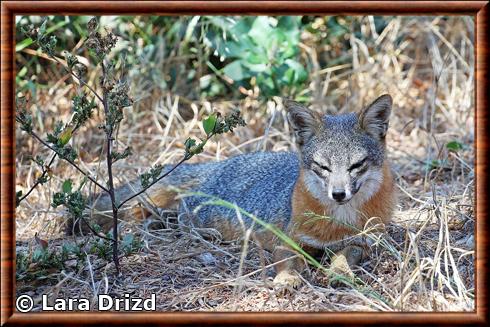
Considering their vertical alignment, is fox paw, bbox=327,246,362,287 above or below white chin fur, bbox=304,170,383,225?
below

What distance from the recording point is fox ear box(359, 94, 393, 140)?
4441 millimetres

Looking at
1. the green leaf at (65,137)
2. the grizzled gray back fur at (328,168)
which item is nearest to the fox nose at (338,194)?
the grizzled gray back fur at (328,168)

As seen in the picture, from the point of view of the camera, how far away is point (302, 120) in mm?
4598

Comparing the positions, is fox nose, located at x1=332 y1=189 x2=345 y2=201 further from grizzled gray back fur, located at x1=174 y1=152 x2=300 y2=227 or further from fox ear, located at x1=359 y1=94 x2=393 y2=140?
grizzled gray back fur, located at x1=174 y1=152 x2=300 y2=227

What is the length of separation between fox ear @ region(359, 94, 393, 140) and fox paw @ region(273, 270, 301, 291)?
100 centimetres

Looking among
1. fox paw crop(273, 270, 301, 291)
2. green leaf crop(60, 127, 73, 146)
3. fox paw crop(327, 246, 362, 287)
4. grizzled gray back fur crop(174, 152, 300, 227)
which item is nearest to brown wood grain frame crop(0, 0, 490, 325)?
green leaf crop(60, 127, 73, 146)

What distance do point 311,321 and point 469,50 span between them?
534 cm

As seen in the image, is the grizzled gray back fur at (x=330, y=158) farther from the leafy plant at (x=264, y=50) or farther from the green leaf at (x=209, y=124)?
the leafy plant at (x=264, y=50)

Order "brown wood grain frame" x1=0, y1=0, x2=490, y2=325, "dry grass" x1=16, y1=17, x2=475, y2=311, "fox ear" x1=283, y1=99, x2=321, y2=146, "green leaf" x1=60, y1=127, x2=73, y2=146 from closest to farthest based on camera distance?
"brown wood grain frame" x1=0, y1=0, x2=490, y2=325, "dry grass" x1=16, y1=17, x2=475, y2=311, "green leaf" x1=60, y1=127, x2=73, y2=146, "fox ear" x1=283, y1=99, x2=321, y2=146

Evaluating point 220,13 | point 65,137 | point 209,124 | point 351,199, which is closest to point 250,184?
point 351,199

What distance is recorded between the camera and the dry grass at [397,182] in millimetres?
3928

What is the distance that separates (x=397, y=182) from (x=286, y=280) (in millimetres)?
2105

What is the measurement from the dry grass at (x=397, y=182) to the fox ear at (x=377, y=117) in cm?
49

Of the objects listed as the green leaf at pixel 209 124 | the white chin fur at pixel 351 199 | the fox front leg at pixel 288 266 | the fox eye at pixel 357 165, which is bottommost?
the fox front leg at pixel 288 266
